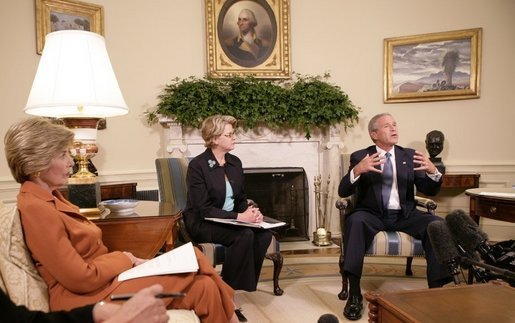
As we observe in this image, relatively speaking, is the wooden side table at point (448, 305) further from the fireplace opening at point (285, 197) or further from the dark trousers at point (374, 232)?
the fireplace opening at point (285, 197)

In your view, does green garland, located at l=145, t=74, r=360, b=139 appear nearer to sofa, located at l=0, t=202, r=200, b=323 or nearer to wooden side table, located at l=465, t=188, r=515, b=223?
wooden side table, located at l=465, t=188, r=515, b=223

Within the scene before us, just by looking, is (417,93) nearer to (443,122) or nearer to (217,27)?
(443,122)

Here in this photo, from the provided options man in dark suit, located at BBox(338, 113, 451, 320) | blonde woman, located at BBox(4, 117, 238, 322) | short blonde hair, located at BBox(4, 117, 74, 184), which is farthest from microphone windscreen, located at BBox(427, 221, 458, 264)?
short blonde hair, located at BBox(4, 117, 74, 184)

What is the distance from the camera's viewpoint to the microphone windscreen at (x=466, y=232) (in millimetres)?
1290

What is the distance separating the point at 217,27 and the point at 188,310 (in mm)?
3798

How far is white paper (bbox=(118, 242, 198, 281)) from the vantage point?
152 centimetres

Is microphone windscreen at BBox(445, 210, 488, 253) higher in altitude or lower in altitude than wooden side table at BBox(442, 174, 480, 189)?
higher

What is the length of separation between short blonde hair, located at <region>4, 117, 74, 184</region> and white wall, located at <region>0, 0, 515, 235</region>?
115 inches

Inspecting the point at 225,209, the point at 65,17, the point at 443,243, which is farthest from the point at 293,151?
the point at 443,243

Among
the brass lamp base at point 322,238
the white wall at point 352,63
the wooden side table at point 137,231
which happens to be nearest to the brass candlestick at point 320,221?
the brass lamp base at point 322,238

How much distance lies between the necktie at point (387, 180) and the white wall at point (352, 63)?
5.98 feet

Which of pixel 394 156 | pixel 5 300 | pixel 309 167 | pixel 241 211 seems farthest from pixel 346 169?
pixel 5 300

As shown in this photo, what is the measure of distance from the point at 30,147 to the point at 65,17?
3.11 metres

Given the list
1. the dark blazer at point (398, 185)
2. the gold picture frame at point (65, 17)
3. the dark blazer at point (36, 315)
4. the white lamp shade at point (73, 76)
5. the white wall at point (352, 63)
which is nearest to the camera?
the dark blazer at point (36, 315)
